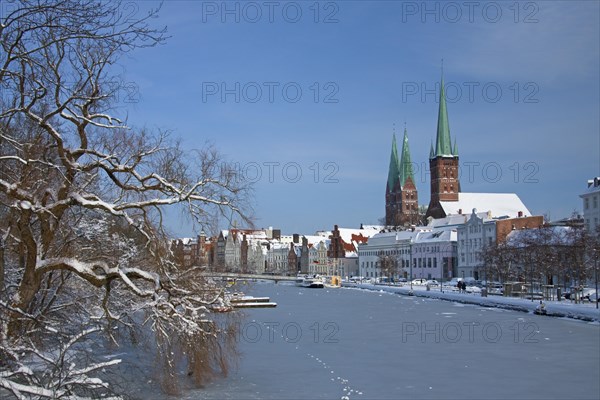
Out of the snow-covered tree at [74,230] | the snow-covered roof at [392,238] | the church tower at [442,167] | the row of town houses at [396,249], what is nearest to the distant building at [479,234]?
the row of town houses at [396,249]

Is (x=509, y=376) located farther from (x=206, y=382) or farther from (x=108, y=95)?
(x=108, y=95)

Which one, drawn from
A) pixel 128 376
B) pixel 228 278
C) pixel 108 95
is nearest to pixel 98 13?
pixel 108 95

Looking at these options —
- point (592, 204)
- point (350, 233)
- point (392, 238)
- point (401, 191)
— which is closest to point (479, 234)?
point (592, 204)

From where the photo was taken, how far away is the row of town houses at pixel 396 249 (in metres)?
90.6

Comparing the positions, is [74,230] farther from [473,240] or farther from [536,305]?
[473,240]

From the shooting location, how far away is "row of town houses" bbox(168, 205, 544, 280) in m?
90.6

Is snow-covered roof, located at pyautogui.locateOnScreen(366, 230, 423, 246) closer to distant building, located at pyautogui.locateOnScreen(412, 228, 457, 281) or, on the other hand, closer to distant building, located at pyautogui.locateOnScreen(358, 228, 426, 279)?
distant building, located at pyautogui.locateOnScreen(358, 228, 426, 279)

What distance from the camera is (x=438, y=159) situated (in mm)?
142500

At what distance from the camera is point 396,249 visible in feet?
387

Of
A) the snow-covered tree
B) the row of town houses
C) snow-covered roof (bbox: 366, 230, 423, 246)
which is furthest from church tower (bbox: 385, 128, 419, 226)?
the snow-covered tree

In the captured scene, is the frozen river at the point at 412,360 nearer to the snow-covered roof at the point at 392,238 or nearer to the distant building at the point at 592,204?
the distant building at the point at 592,204

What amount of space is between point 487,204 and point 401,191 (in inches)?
1208

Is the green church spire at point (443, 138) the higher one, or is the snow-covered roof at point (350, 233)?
the green church spire at point (443, 138)

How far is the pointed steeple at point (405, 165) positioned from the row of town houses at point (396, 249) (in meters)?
14.3
